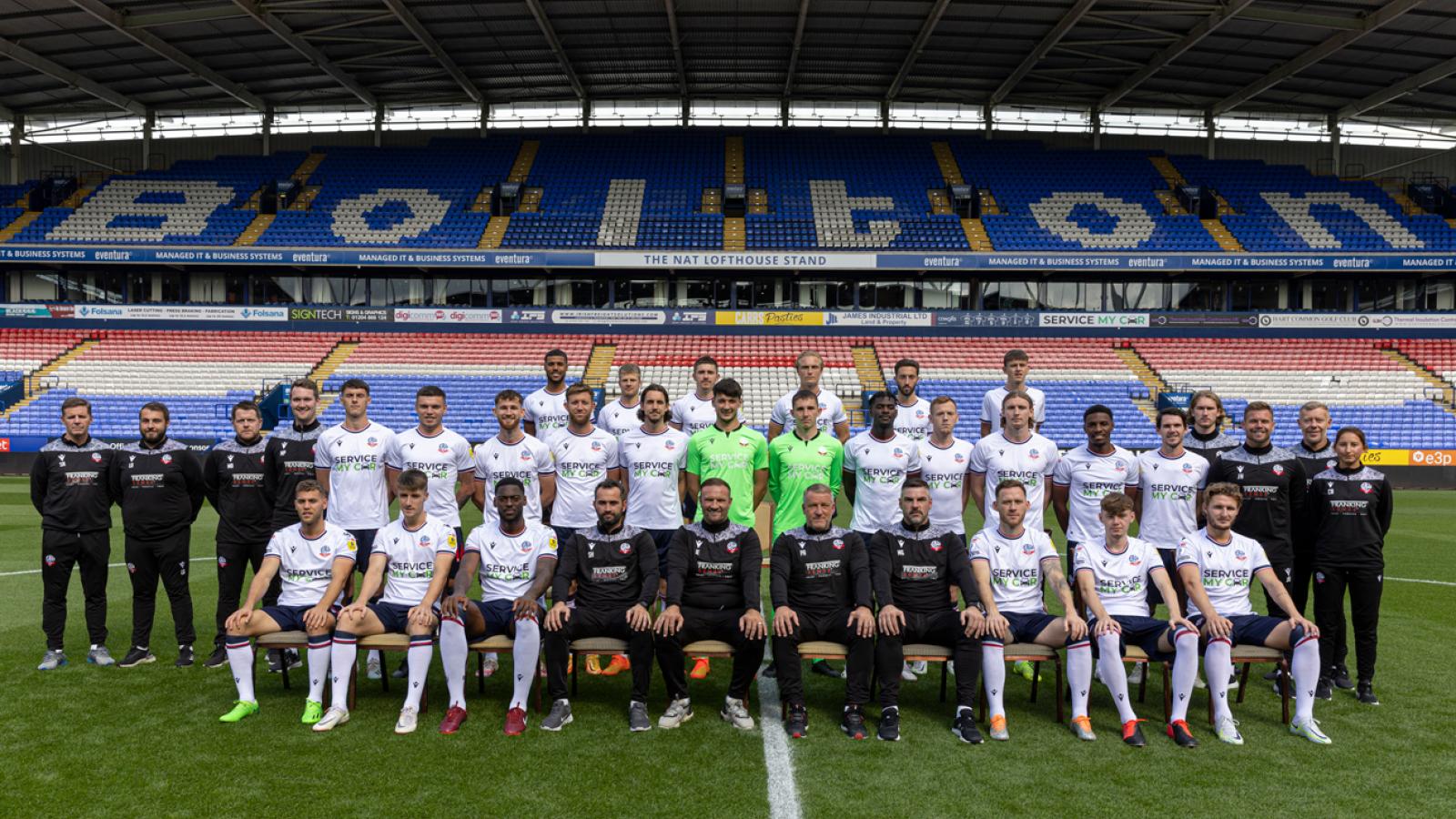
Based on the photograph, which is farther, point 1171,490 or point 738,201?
point 738,201

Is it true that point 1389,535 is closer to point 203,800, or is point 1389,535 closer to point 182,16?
point 203,800

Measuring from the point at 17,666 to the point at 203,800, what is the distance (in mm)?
3744

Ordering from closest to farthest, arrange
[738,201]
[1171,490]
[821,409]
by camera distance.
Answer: [1171,490], [821,409], [738,201]

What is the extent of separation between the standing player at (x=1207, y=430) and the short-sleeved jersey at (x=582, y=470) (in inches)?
184

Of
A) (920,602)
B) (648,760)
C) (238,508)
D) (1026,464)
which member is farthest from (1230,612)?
(238,508)

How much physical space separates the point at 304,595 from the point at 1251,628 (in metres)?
6.50

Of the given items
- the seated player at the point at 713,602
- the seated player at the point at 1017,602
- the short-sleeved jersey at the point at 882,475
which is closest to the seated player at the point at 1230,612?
the seated player at the point at 1017,602

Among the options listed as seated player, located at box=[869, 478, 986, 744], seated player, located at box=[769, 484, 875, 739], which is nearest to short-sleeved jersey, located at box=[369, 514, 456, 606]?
seated player, located at box=[769, 484, 875, 739]

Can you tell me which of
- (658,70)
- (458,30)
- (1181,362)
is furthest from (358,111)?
(1181,362)

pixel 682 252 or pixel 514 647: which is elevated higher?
pixel 682 252

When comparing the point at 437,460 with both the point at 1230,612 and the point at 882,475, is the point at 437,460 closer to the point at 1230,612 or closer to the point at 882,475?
the point at 882,475

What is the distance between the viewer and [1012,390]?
25.9 ft

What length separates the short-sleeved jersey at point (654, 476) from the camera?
7.04 m

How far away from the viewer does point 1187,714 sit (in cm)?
605
